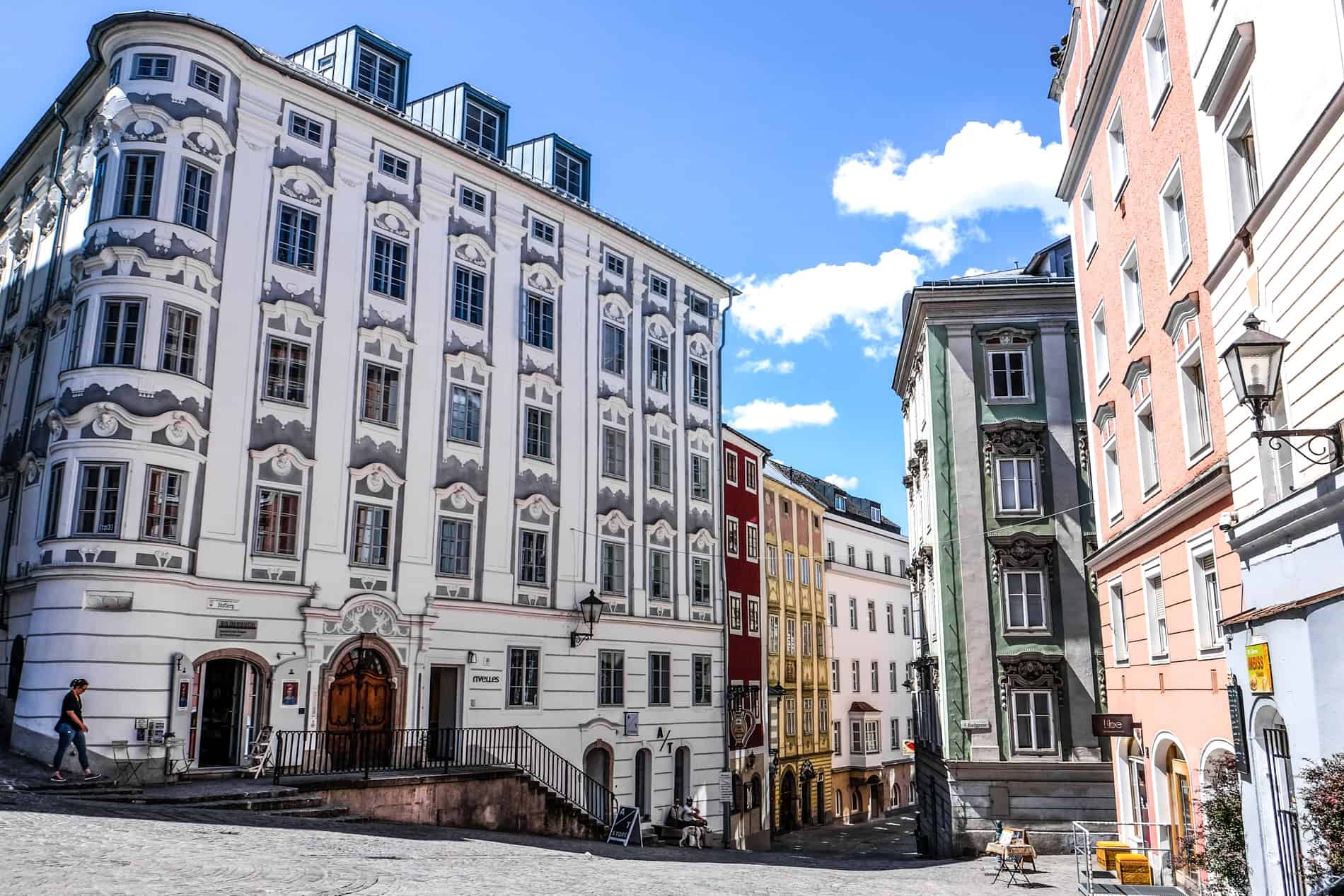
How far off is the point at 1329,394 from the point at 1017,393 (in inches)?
955

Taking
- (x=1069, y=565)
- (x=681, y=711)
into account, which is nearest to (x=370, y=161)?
(x=681, y=711)

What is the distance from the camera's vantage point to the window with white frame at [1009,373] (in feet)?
115

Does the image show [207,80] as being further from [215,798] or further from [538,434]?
[215,798]

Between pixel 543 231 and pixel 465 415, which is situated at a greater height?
pixel 543 231

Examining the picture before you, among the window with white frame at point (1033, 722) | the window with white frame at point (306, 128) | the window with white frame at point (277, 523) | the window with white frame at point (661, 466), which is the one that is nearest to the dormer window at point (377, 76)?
the window with white frame at point (306, 128)

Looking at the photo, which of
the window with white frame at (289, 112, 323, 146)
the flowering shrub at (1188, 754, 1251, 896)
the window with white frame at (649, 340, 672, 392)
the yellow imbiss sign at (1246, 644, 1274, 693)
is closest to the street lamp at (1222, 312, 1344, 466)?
the yellow imbiss sign at (1246, 644, 1274, 693)

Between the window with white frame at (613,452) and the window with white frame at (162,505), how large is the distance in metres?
13.8

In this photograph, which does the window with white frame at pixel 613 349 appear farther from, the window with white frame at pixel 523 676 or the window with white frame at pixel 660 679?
the window with white frame at pixel 523 676

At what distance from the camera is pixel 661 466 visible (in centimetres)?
3694

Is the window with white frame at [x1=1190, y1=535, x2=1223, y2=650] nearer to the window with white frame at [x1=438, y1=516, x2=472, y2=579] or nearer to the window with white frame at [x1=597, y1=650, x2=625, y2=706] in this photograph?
the window with white frame at [x1=438, y1=516, x2=472, y2=579]

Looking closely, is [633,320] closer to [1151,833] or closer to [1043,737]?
[1043,737]

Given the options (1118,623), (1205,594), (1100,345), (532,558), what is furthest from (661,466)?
(1205,594)

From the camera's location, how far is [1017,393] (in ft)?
115

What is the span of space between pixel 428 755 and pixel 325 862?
1253 cm
